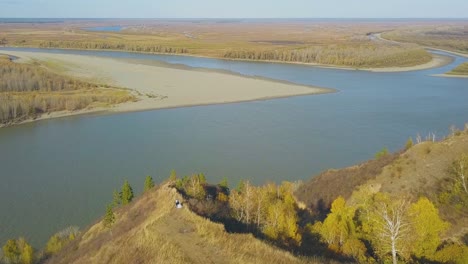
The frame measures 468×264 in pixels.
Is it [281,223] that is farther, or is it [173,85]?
[173,85]

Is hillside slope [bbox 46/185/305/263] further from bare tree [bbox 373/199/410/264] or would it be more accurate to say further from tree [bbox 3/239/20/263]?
tree [bbox 3/239/20/263]

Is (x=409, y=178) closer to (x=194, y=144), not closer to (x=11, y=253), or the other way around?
(x=11, y=253)

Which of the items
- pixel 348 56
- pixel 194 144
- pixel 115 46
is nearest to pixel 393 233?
pixel 194 144

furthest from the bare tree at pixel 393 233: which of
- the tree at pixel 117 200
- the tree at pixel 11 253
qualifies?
the tree at pixel 11 253

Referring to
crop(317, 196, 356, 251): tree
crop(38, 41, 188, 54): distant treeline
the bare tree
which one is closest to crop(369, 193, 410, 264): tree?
the bare tree

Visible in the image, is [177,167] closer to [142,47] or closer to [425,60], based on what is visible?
[425,60]
